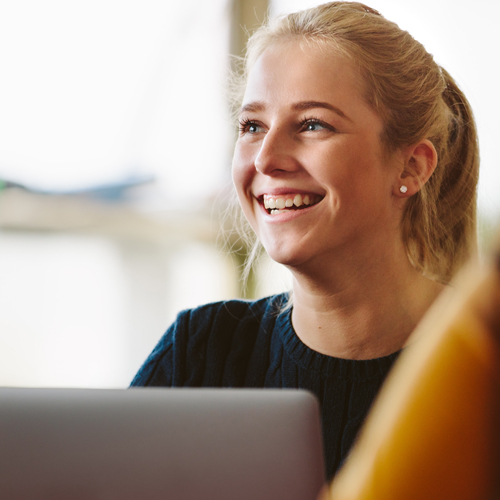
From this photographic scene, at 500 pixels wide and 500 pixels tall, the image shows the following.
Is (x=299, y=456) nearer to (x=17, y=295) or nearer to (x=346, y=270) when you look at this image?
(x=346, y=270)

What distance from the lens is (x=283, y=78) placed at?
4.12ft

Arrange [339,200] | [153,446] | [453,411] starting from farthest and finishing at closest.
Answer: [339,200], [153,446], [453,411]

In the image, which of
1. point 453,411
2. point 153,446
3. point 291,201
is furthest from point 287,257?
point 453,411

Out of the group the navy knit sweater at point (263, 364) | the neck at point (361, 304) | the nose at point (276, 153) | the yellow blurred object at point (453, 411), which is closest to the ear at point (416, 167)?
the neck at point (361, 304)

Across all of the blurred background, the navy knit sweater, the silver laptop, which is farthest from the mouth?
the blurred background

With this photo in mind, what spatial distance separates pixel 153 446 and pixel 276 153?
0.76m

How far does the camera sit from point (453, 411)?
0.32 m

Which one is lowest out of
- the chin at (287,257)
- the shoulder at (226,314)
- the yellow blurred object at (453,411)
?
the shoulder at (226,314)

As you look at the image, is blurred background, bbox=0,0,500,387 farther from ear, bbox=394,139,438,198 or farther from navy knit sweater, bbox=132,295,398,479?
ear, bbox=394,139,438,198

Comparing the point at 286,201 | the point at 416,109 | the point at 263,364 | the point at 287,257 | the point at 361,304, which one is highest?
the point at 416,109

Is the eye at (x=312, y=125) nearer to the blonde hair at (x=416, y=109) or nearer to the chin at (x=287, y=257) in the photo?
the blonde hair at (x=416, y=109)

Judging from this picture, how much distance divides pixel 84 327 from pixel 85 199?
1.92ft

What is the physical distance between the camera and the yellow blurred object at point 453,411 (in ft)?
1.01

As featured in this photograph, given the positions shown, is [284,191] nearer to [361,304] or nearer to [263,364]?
[361,304]
